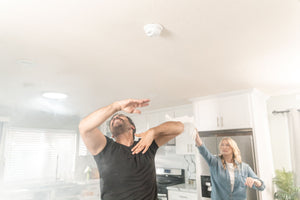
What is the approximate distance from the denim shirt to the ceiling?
25.5 inches

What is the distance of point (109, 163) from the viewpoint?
0.52 metres

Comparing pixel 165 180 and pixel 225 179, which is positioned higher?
pixel 165 180

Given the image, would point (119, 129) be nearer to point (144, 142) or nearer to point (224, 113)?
point (144, 142)

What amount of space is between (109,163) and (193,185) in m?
0.52

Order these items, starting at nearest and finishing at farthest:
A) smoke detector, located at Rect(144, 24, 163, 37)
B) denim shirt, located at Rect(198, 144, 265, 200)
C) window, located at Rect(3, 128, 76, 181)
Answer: window, located at Rect(3, 128, 76, 181) < smoke detector, located at Rect(144, 24, 163, 37) < denim shirt, located at Rect(198, 144, 265, 200)

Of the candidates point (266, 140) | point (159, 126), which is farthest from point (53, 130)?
point (266, 140)

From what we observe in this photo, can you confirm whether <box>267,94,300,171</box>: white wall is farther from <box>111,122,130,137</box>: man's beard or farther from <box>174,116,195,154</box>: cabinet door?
<box>111,122,130,137</box>: man's beard

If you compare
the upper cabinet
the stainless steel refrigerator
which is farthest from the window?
the upper cabinet

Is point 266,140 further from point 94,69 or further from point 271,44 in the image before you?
point 94,69

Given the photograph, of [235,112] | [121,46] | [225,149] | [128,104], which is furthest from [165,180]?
[235,112]

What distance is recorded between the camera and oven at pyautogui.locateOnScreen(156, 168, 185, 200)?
65 centimetres

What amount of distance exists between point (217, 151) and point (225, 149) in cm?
6

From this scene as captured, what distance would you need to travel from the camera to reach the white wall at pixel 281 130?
197 centimetres

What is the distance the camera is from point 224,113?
75.3 inches
